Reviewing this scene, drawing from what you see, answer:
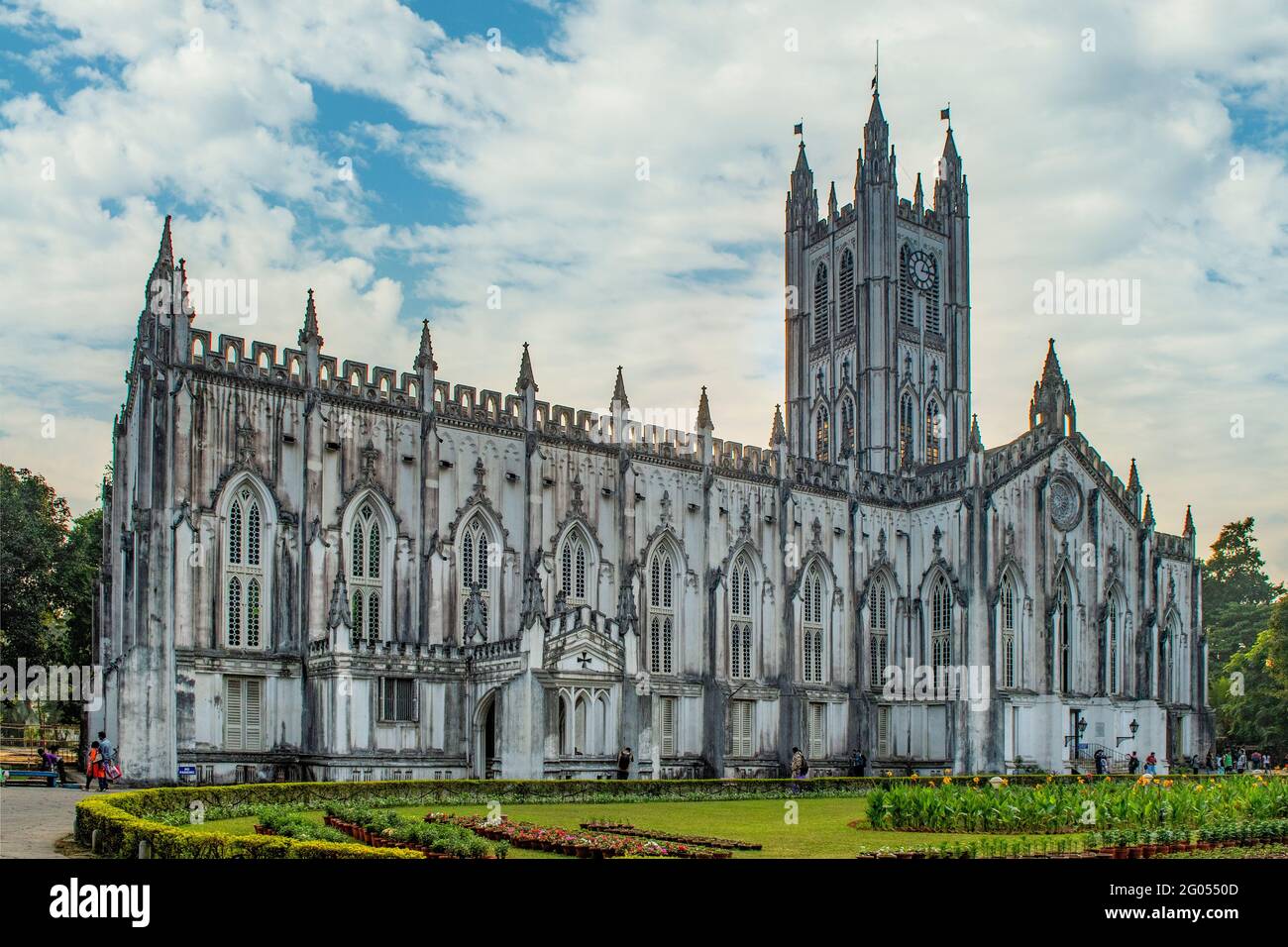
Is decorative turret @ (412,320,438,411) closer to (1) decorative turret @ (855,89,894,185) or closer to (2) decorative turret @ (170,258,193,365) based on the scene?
(2) decorative turret @ (170,258,193,365)

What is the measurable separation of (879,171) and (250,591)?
165ft

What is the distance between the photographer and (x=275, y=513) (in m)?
46.0

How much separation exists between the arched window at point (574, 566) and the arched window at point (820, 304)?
110ft

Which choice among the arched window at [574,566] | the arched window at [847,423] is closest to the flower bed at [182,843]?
the arched window at [574,566]

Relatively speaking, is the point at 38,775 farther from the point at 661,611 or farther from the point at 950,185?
the point at 950,185

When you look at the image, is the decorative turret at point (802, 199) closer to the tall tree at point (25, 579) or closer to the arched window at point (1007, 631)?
the arched window at point (1007, 631)

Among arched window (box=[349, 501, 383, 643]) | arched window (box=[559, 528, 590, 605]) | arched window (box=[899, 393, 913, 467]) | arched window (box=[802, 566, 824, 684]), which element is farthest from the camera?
arched window (box=[899, 393, 913, 467])

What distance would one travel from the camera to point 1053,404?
6825 cm

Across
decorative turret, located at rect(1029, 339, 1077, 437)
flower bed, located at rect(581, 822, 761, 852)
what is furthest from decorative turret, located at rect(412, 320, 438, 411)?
decorative turret, located at rect(1029, 339, 1077, 437)

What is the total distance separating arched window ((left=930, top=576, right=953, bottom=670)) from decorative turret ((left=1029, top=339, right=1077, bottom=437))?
10.2 metres

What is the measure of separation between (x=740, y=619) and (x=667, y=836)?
3376 centimetres

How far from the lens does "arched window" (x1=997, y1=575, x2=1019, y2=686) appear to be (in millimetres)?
63375

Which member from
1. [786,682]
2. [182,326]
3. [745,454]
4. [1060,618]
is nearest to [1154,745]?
[1060,618]
